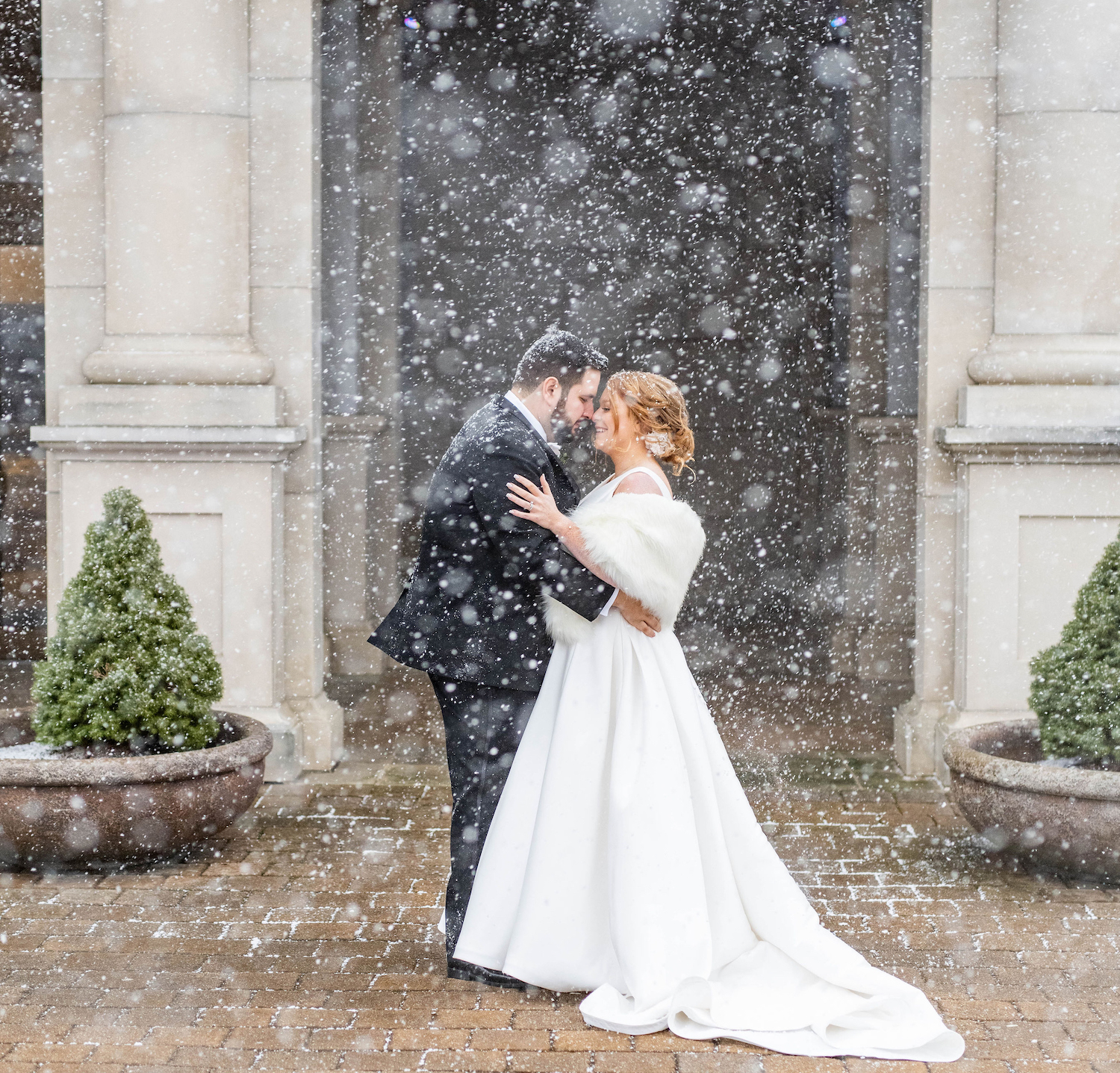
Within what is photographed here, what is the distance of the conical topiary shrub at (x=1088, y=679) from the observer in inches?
197

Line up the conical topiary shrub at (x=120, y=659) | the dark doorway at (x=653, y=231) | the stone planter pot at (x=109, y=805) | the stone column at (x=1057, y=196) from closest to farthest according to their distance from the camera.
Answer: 1. the stone planter pot at (x=109, y=805)
2. the conical topiary shrub at (x=120, y=659)
3. the stone column at (x=1057, y=196)
4. the dark doorway at (x=653, y=231)

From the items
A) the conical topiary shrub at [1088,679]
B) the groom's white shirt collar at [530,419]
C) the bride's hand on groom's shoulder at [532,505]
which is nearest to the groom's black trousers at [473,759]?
the bride's hand on groom's shoulder at [532,505]

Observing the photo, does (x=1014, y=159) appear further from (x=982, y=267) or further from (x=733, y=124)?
(x=733, y=124)

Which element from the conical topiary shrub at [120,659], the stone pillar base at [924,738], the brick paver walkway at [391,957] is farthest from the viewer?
the stone pillar base at [924,738]

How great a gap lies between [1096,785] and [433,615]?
2580 mm

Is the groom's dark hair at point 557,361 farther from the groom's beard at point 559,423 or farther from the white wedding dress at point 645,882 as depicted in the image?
the white wedding dress at point 645,882

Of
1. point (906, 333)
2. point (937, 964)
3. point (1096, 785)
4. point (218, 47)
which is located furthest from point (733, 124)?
point (937, 964)

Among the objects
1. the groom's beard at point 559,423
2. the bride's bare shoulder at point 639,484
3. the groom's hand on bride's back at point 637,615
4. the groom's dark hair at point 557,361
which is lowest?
the groom's hand on bride's back at point 637,615

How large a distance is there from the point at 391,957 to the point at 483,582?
1311 millimetres

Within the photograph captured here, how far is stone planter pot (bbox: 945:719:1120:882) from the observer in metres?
4.84

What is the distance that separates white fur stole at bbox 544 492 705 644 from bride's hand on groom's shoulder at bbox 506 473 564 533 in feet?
0.27

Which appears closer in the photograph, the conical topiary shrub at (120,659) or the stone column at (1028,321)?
the conical topiary shrub at (120,659)

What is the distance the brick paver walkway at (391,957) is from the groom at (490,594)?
0.43m

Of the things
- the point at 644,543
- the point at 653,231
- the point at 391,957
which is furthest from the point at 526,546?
the point at 653,231
